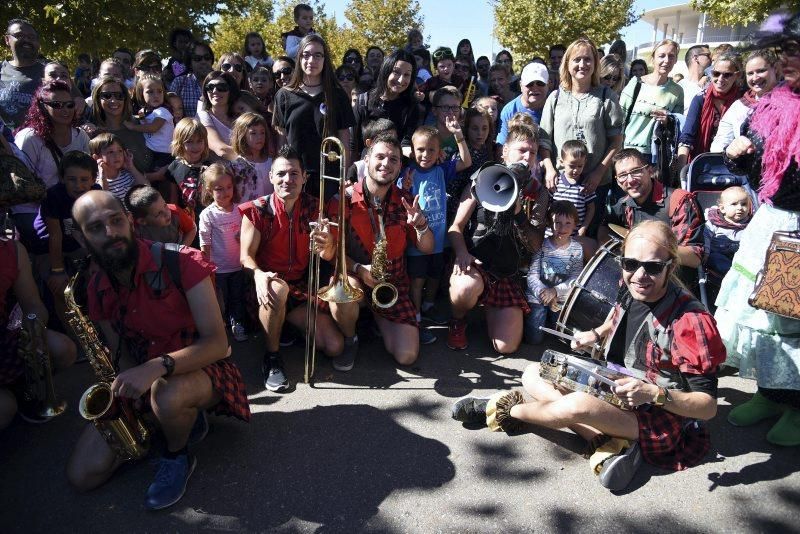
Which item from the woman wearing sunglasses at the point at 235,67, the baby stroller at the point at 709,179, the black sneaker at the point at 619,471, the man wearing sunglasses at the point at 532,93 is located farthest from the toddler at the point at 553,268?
the woman wearing sunglasses at the point at 235,67

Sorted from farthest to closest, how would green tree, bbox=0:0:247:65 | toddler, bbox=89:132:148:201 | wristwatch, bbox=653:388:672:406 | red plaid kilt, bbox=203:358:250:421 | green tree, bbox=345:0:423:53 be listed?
green tree, bbox=345:0:423:53 < green tree, bbox=0:0:247:65 < toddler, bbox=89:132:148:201 < red plaid kilt, bbox=203:358:250:421 < wristwatch, bbox=653:388:672:406

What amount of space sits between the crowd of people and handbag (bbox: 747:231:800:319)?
18 cm

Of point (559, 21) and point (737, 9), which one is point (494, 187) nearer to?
point (737, 9)

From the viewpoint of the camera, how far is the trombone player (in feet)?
11.8

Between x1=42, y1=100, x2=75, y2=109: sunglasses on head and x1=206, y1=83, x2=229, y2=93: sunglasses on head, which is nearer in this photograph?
x1=42, y1=100, x2=75, y2=109: sunglasses on head

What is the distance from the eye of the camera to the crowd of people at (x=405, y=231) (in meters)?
2.67

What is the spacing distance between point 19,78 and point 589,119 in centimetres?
499

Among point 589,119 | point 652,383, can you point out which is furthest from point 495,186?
point 652,383

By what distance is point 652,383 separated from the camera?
2.58 meters

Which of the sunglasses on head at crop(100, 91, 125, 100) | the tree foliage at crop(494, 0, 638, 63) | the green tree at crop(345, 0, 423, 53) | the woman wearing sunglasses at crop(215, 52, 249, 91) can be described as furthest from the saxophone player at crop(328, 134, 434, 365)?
the green tree at crop(345, 0, 423, 53)

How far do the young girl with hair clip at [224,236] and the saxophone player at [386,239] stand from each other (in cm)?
84

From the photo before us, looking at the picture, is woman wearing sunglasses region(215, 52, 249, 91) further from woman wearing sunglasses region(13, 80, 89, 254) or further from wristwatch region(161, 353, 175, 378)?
wristwatch region(161, 353, 175, 378)

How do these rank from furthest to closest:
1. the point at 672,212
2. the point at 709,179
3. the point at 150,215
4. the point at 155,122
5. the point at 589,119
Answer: the point at 155,122 → the point at 589,119 → the point at 709,179 → the point at 672,212 → the point at 150,215

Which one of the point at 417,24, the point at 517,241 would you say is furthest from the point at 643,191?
the point at 417,24
